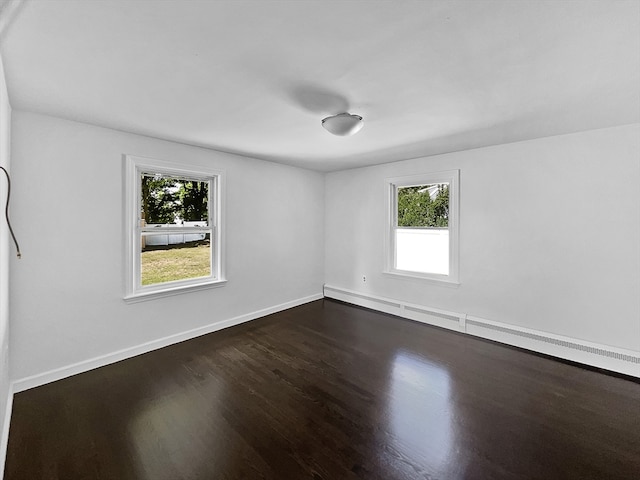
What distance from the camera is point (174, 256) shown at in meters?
3.55

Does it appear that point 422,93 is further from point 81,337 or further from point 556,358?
point 81,337

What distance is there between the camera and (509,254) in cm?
344

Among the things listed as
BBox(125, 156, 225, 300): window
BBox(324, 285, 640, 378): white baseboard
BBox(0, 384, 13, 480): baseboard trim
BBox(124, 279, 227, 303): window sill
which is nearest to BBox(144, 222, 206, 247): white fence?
BBox(125, 156, 225, 300): window

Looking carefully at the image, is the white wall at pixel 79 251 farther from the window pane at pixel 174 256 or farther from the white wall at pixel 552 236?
the white wall at pixel 552 236

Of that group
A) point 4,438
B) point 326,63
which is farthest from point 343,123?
point 4,438

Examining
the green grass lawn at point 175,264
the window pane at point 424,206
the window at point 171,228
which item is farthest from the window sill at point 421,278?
the green grass lawn at point 175,264

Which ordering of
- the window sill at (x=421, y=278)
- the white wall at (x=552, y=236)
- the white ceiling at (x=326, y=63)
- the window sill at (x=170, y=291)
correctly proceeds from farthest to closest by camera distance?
1. the window sill at (x=421, y=278)
2. the window sill at (x=170, y=291)
3. the white wall at (x=552, y=236)
4. the white ceiling at (x=326, y=63)

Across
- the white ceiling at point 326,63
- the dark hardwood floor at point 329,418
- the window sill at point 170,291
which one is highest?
the white ceiling at point 326,63

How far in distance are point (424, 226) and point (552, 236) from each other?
4.97ft

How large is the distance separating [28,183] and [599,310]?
5.42 meters

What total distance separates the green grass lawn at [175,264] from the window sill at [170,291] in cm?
18

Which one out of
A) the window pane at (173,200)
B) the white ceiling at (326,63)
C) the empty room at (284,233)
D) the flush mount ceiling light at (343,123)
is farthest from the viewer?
the window pane at (173,200)

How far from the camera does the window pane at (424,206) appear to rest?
407cm

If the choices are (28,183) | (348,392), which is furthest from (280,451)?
(28,183)
